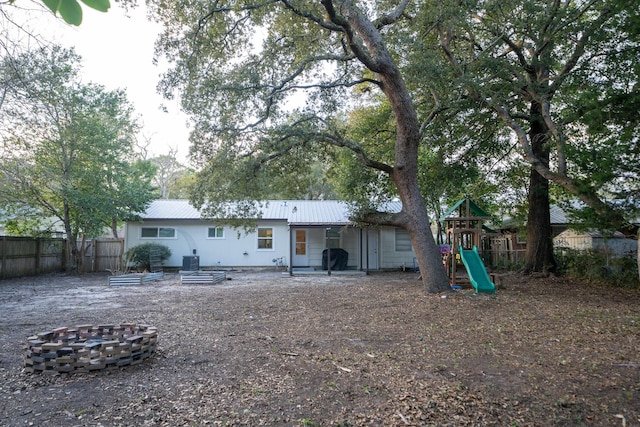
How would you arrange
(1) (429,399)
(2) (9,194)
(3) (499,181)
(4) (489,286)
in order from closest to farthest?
(1) (429,399) < (4) (489,286) < (2) (9,194) < (3) (499,181)

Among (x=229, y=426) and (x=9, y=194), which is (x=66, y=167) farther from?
(x=229, y=426)

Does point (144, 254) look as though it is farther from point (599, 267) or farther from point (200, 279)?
point (599, 267)

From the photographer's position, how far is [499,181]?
1598 centimetres

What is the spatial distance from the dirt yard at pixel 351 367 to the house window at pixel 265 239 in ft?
34.3

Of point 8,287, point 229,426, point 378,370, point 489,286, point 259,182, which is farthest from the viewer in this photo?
point 8,287

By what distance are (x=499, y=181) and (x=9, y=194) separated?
18.5 metres

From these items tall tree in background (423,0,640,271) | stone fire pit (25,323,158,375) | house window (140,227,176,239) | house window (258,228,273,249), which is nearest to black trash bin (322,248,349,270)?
house window (258,228,273,249)

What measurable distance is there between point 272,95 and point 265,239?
10.4 metres

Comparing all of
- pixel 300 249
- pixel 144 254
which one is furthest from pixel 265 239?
pixel 144 254

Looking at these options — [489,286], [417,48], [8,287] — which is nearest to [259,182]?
[417,48]

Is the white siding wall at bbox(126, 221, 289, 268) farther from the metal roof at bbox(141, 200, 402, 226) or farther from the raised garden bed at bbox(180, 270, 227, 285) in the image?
the raised garden bed at bbox(180, 270, 227, 285)

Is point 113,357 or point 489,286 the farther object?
point 489,286

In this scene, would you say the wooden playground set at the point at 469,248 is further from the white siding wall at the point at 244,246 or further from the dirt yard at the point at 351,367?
the white siding wall at the point at 244,246

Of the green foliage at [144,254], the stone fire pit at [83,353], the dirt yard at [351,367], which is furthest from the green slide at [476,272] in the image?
the green foliage at [144,254]
